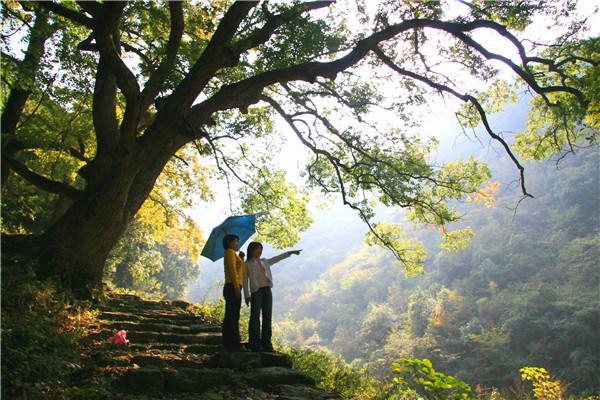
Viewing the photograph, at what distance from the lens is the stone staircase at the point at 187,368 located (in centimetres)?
404

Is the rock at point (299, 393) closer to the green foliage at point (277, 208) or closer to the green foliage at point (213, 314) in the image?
the green foliage at point (213, 314)

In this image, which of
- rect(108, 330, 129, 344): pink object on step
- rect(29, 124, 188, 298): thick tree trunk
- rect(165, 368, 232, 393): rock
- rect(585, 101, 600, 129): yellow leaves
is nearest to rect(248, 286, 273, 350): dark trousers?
rect(165, 368, 232, 393): rock

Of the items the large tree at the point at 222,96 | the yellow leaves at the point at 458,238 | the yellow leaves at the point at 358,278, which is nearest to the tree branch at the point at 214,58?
the large tree at the point at 222,96

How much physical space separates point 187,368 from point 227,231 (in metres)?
2.67

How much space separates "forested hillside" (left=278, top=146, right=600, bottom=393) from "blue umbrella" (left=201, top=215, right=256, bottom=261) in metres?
11.2

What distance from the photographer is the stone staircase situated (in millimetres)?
4035

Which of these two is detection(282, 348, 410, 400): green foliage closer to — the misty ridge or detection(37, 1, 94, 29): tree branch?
the misty ridge

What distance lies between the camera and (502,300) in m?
38.1

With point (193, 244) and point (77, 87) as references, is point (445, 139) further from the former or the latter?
point (77, 87)

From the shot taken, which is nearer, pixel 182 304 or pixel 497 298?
pixel 182 304

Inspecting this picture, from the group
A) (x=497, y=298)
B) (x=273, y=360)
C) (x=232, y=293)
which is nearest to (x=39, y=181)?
(x=232, y=293)

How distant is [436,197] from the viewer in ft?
31.8

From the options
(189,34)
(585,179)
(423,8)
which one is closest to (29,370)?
(423,8)

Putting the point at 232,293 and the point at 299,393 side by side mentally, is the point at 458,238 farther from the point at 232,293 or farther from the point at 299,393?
the point at 299,393
